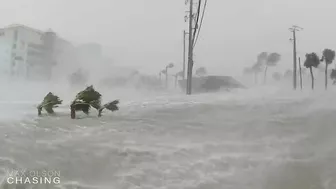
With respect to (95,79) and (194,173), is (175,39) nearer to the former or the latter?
(95,79)

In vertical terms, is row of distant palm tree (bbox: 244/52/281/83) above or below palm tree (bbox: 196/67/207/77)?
above

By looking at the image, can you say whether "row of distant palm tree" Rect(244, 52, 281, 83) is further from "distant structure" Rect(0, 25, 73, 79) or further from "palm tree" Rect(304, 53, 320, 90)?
"distant structure" Rect(0, 25, 73, 79)

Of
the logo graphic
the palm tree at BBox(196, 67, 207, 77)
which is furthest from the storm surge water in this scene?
the palm tree at BBox(196, 67, 207, 77)

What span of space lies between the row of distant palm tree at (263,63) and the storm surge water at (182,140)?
124mm

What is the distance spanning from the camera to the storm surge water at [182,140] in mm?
2076

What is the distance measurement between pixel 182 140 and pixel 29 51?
3.77 ft

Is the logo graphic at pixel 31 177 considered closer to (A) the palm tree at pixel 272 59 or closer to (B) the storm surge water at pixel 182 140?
(B) the storm surge water at pixel 182 140

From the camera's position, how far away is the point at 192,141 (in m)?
2.20

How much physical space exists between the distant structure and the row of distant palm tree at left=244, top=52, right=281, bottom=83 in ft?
3.97

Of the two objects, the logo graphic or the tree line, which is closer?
the logo graphic

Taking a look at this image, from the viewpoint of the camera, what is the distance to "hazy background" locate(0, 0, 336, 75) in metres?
2.44

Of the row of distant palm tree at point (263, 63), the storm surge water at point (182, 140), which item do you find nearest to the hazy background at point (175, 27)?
the row of distant palm tree at point (263, 63)

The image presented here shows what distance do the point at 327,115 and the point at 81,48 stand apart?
1613mm

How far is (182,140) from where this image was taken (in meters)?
2.20
